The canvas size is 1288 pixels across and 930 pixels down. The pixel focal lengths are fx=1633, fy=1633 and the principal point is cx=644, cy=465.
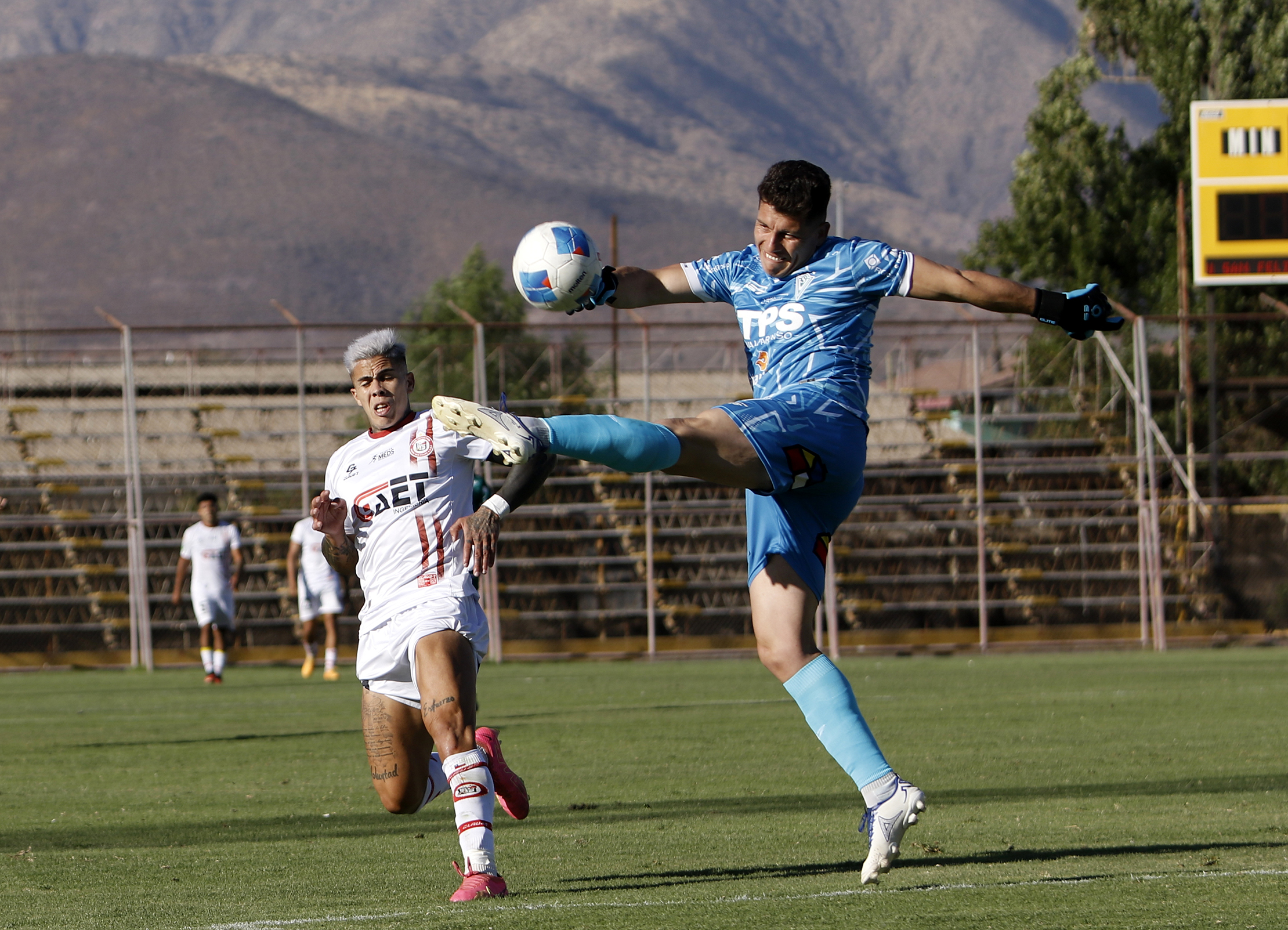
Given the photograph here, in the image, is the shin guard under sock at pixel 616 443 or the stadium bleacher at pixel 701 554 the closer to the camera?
the shin guard under sock at pixel 616 443

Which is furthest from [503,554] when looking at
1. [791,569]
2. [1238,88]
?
[1238,88]

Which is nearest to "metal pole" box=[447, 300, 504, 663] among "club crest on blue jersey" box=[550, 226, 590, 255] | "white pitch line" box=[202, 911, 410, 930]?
"club crest on blue jersey" box=[550, 226, 590, 255]

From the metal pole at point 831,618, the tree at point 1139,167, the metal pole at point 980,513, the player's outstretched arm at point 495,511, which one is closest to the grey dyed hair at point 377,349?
the player's outstretched arm at point 495,511

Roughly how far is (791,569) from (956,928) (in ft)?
5.06

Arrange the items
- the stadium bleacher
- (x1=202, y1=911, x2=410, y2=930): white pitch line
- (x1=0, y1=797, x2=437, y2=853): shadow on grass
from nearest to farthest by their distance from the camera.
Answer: (x1=202, y1=911, x2=410, y2=930): white pitch line < (x1=0, y1=797, x2=437, y2=853): shadow on grass < the stadium bleacher

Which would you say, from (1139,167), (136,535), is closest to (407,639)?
(136,535)

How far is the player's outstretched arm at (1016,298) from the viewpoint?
5.34 metres

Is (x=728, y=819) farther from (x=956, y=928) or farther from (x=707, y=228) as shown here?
(x=707, y=228)

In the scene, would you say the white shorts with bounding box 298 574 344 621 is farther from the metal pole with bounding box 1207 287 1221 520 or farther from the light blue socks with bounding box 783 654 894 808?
the light blue socks with bounding box 783 654 894 808

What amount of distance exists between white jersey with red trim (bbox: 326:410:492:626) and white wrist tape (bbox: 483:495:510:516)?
552 mm

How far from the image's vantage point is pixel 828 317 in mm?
5695

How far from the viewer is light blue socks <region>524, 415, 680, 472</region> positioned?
16.1 feet

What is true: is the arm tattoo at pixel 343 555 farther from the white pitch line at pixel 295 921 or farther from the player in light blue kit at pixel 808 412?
the white pitch line at pixel 295 921

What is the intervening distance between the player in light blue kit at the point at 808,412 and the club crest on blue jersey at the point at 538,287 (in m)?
0.19
